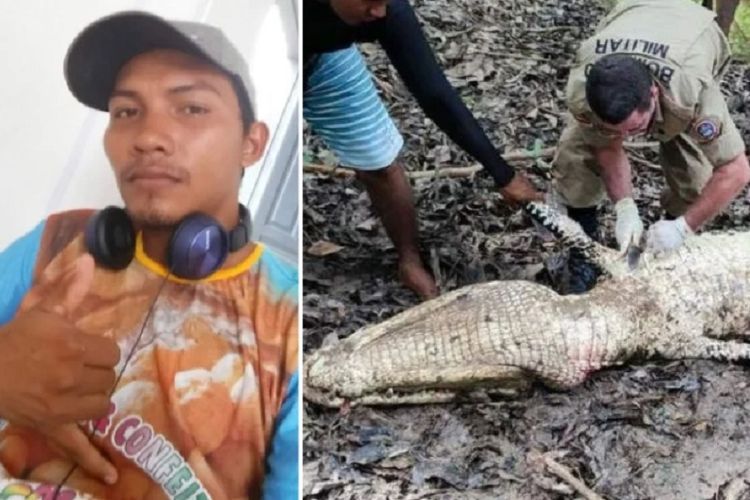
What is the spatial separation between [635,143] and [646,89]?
0.31 ft

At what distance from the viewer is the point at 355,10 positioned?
194 cm

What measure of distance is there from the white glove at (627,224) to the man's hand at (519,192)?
133mm

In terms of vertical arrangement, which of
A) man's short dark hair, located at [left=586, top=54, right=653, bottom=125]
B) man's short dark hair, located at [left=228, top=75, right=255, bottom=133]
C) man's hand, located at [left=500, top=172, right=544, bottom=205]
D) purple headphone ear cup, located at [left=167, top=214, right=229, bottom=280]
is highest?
man's short dark hair, located at [left=228, top=75, right=255, bottom=133]

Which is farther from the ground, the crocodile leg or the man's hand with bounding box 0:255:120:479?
the man's hand with bounding box 0:255:120:479

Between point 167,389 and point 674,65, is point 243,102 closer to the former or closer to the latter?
point 167,389

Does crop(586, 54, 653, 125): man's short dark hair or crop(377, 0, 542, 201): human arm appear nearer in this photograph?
crop(586, 54, 653, 125): man's short dark hair

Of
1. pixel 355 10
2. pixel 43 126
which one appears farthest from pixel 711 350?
pixel 43 126

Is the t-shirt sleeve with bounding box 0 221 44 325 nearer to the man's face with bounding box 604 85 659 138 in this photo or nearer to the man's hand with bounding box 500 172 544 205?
the man's hand with bounding box 500 172 544 205

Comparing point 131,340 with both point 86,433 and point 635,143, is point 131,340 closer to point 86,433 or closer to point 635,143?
point 86,433

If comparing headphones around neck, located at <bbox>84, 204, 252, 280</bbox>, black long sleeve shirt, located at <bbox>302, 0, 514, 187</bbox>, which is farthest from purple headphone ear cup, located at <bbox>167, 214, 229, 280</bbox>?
black long sleeve shirt, located at <bbox>302, 0, 514, 187</bbox>

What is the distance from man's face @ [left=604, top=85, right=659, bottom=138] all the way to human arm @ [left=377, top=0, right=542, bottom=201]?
0.17 metres

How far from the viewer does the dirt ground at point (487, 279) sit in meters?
1.91

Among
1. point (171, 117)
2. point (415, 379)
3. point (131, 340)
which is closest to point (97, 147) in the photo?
point (171, 117)

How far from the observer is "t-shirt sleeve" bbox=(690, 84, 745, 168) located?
1.92 meters
